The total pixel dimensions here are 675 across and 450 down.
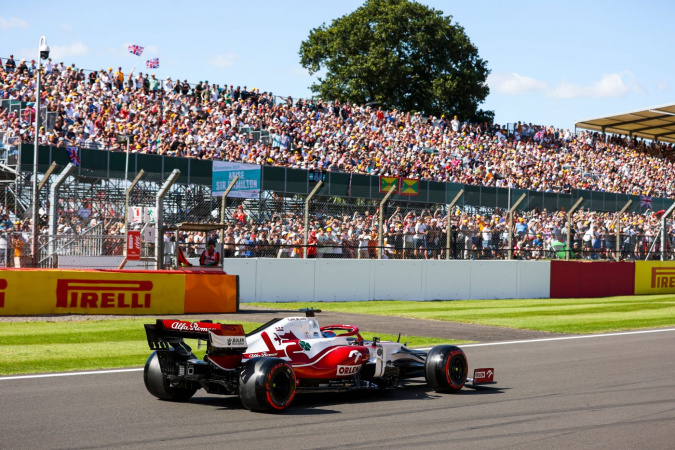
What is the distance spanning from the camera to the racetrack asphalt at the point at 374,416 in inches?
257

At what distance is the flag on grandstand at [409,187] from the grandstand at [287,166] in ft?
1.01

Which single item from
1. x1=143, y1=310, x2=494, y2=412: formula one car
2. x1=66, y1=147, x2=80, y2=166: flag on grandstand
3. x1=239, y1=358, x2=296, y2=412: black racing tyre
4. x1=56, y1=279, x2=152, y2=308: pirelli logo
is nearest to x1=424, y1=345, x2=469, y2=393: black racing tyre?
x1=143, y1=310, x2=494, y2=412: formula one car

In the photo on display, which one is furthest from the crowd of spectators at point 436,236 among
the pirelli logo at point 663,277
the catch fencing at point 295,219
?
the pirelli logo at point 663,277

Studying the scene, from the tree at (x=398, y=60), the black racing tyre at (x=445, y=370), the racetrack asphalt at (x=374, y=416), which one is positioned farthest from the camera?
the tree at (x=398, y=60)

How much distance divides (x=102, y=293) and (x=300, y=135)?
17.2 m

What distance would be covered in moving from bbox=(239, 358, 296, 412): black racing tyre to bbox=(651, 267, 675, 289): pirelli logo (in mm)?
23691

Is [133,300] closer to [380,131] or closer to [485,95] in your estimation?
[380,131]

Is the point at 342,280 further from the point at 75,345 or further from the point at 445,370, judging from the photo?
the point at 445,370

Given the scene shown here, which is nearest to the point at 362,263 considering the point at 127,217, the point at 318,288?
the point at 318,288

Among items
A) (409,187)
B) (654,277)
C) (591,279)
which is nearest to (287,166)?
(409,187)

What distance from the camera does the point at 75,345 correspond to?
497 inches

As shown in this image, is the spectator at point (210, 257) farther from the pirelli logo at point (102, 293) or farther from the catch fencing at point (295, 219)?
the pirelli logo at point (102, 293)

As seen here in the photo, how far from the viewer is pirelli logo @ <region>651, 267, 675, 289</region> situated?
28.9 m

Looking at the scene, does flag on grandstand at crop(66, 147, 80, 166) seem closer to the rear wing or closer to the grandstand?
the grandstand
